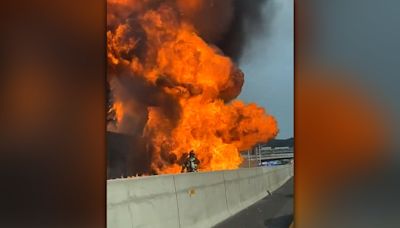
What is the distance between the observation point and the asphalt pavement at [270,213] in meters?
2.76

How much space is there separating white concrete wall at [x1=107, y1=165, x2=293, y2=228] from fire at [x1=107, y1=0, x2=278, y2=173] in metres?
0.09

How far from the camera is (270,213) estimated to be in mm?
2914

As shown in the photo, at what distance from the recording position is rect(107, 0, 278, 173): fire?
295cm

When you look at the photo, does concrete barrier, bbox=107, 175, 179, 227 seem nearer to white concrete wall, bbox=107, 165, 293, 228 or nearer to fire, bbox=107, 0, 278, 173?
white concrete wall, bbox=107, 165, 293, 228

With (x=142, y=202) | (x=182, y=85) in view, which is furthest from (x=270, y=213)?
(x=182, y=85)

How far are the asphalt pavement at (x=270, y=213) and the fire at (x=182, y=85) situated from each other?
284 mm

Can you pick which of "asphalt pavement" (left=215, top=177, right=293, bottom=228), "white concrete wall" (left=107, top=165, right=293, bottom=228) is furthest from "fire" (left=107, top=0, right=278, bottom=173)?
"asphalt pavement" (left=215, top=177, right=293, bottom=228)

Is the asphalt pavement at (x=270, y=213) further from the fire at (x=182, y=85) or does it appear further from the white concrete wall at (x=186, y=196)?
the fire at (x=182, y=85)

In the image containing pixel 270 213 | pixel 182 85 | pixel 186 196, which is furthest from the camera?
pixel 186 196

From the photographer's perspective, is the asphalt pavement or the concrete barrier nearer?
the asphalt pavement

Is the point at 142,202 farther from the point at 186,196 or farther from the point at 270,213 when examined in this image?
the point at 270,213

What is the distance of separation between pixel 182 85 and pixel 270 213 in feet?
2.95

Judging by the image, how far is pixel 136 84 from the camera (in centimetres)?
296
